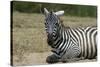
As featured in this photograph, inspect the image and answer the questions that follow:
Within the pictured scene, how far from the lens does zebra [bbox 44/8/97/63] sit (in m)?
2.41

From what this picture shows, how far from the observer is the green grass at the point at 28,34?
2.24 meters

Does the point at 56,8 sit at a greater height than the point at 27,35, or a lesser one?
greater

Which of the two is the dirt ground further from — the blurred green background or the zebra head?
the blurred green background

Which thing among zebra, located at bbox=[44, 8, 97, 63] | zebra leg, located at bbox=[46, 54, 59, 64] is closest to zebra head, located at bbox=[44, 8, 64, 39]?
zebra, located at bbox=[44, 8, 97, 63]

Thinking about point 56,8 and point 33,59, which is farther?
point 56,8

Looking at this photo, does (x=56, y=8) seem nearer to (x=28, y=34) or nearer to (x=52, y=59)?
(x=28, y=34)

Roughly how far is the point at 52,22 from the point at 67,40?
31cm

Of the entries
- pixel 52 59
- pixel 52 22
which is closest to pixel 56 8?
pixel 52 22

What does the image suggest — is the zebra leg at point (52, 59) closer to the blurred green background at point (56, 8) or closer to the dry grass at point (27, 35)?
the dry grass at point (27, 35)

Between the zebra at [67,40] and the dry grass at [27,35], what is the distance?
84 mm

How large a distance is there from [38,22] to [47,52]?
393 mm

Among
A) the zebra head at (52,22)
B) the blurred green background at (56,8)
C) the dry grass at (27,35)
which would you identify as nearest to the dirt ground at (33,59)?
the dry grass at (27,35)

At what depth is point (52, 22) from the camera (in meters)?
2.42

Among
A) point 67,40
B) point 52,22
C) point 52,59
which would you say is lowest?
point 52,59
